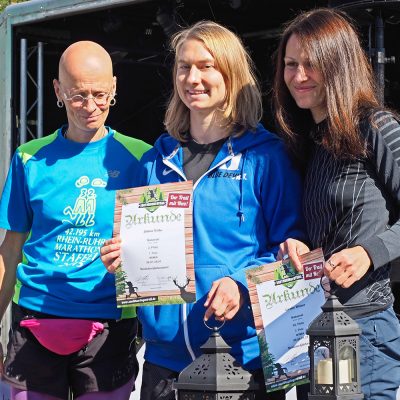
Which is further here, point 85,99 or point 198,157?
point 85,99

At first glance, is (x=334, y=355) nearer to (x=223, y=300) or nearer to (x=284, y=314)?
(x=284, y=314)

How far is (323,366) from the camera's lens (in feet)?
8.68

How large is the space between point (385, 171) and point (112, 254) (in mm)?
886

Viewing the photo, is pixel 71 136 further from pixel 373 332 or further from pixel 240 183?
pixel 373 332

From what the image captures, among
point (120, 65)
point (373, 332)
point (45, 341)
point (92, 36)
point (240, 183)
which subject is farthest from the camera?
point (120, 65)

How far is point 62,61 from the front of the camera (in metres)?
3.41

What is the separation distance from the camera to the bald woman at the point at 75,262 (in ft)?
10.8

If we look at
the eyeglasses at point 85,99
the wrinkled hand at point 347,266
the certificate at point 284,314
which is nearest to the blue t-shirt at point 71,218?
the eyeglasses at point 85,99


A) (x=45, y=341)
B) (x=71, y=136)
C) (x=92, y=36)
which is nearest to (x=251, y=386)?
(x=45, y=341)

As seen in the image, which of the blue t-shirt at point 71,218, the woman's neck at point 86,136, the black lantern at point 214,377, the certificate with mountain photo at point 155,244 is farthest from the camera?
the woman's neck at point 86,136

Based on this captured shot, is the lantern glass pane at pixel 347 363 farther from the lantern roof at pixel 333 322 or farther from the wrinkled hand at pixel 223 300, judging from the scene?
the wrinkled hand at pixel 223 300

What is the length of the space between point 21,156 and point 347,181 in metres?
1.32

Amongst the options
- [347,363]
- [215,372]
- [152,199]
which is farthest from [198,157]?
[347,363]

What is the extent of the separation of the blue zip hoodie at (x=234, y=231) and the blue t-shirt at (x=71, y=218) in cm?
40
